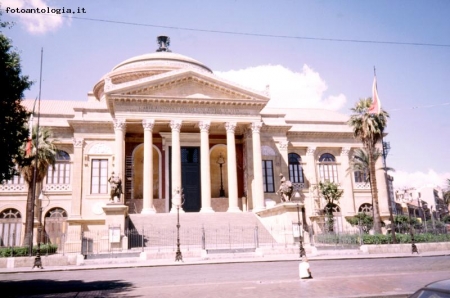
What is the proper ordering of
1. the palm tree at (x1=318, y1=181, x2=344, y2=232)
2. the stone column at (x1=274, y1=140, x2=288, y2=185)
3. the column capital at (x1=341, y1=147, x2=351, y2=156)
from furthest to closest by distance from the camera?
the column capital at (x1=341, y1=147, x2=351, y2=156)
the stone column at (x1=274, y1=140, x2=288, y2=185)
the palm tree at (x1=318, y1=181, x2=344, y2=232)

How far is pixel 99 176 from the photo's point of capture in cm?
3700

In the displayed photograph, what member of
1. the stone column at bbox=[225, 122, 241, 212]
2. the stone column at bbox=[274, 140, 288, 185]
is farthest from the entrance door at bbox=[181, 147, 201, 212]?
the stone column at bbox=[274, 140, 288, 185]

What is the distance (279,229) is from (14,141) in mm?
19518

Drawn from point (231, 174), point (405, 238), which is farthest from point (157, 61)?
point (405, 238)

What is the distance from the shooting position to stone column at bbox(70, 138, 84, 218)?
35.3 meters

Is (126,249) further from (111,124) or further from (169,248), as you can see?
(111,124)

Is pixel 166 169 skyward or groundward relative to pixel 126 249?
skyward

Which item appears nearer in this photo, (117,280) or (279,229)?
(117,280)

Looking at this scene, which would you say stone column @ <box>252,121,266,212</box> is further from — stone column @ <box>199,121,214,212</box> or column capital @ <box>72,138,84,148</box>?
column capital @ <box>72,138,84,148</box>

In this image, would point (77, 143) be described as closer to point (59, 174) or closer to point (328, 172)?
point (59, 174)

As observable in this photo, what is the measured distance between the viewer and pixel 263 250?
76.2 feet

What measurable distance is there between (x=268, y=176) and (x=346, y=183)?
9.56m

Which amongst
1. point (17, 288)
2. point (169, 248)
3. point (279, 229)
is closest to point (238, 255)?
point (169, 248)

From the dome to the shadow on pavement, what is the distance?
103 ft
